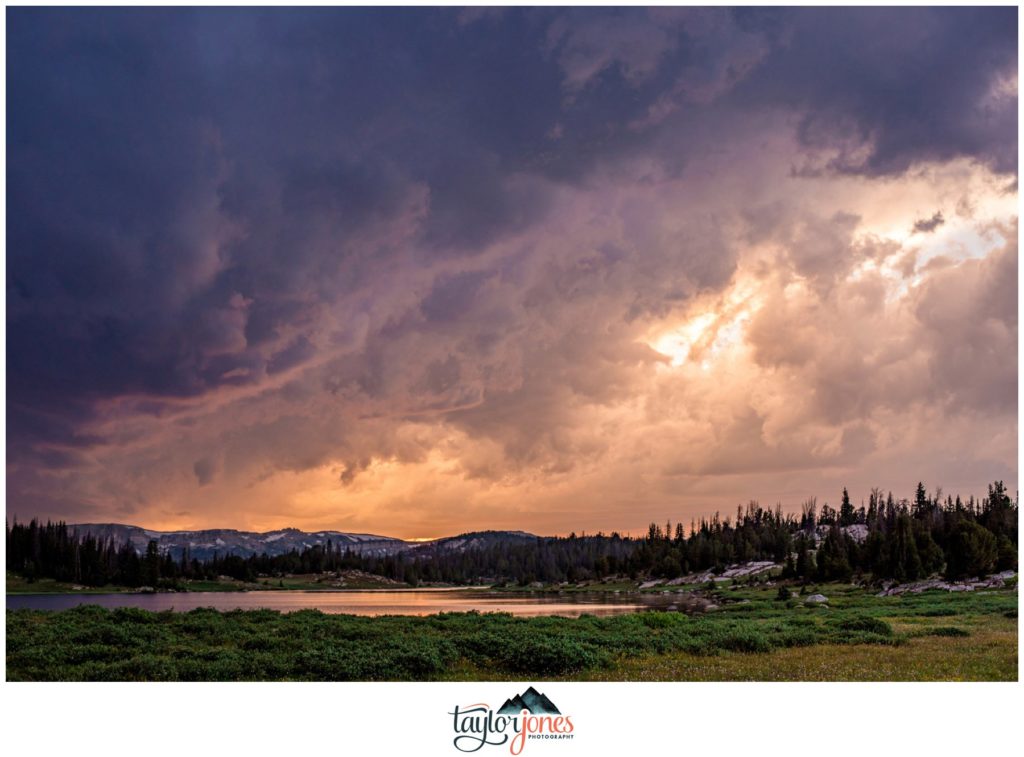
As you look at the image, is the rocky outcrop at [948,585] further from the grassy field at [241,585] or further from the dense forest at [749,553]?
the grassy field at [241,585]

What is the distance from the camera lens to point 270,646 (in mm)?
27484

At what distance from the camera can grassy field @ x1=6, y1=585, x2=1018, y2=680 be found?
2309 centimetres

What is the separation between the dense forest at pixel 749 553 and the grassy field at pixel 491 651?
55.1 m

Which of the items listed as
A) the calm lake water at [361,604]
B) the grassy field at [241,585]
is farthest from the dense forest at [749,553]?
the calm lake water at [361,604]
